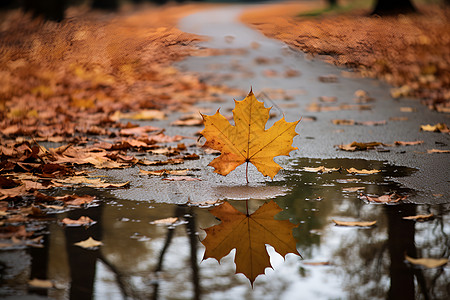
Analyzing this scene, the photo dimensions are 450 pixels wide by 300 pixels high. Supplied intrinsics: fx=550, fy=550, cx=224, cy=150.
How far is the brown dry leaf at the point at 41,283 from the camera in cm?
162

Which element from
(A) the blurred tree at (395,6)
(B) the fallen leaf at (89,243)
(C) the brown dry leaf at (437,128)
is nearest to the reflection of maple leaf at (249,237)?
(B) the fallen leaf at (89,243)

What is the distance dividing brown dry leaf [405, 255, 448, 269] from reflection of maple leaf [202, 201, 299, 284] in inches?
15.1

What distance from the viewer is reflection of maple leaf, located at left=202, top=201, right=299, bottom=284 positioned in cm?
183

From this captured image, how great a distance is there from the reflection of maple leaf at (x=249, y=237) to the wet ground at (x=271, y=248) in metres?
0.04

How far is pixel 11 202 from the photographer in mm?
2428

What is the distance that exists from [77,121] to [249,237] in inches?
134

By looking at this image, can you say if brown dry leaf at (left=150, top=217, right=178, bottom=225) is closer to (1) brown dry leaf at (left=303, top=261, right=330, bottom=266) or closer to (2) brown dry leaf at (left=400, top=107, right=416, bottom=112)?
(1) brown dry leaf at (left=303, top=261, right=330, bottom=266)

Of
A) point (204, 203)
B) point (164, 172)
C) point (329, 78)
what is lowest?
point (329, 78)

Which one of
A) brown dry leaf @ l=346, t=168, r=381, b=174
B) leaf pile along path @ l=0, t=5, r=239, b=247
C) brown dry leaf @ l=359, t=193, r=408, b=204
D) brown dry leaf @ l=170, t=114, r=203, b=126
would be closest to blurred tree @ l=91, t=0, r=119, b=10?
leaf pile along path @ l=0, t=5, r=239, b=247

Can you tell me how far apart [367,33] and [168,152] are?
Result: 173 centimetres

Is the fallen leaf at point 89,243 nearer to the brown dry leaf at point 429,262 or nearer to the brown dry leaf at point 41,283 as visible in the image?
the brown dry leaf at point 41,283

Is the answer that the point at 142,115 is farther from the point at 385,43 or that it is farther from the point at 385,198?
the point at 385,198

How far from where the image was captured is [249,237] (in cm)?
205

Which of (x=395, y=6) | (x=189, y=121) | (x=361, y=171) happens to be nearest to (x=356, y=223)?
(x=361, y=171)
